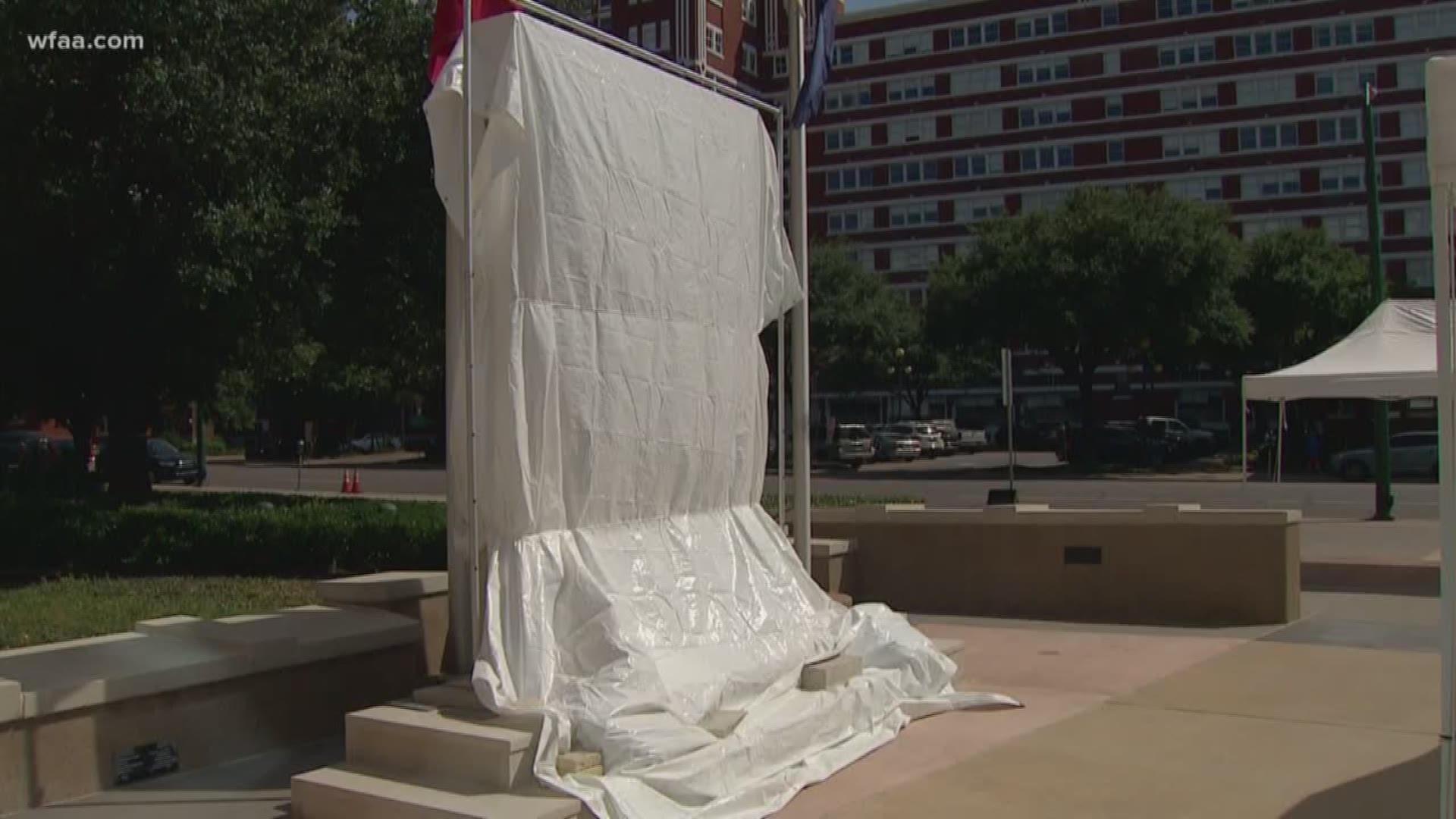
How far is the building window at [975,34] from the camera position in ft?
252

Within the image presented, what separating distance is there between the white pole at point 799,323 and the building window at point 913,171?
237ft

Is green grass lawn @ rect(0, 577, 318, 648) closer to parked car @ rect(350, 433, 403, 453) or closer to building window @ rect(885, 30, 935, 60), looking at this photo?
parked car @ rect(350, 433, 403, 453)

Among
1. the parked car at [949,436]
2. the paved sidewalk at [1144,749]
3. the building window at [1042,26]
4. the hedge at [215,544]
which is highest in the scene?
the building window at [1042,26]

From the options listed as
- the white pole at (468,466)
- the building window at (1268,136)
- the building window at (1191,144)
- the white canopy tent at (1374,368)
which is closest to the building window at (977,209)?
the building window at (1191,144)

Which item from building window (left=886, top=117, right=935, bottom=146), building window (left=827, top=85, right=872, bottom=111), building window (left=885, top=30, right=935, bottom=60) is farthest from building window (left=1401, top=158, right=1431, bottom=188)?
building window (left=827, top=85, right=872, bottom=111)

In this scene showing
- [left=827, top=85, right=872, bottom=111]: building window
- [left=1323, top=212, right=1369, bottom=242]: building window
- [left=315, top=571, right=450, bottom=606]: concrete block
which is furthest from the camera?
[left=827, top=85, right=872, bottom=111]: building window

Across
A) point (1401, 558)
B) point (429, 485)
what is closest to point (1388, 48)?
point (429, 485)

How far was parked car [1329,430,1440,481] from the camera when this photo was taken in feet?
115

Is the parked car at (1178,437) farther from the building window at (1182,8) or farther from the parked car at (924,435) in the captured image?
the building window at (1182,8)

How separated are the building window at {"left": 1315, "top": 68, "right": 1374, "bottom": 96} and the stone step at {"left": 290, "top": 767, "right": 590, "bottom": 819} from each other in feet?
240

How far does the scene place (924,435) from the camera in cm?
5606

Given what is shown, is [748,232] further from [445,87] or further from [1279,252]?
[1279,252]

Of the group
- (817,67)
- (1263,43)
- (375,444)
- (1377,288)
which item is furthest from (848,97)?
A: (817,67)

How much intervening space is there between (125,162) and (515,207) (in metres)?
9.43
